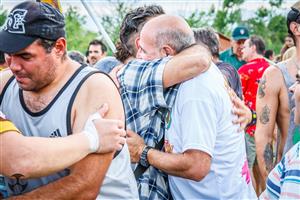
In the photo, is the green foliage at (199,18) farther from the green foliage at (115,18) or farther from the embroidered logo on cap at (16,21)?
the embroidered logo on cap at (16,21)

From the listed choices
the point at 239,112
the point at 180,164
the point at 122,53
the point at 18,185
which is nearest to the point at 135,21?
the point at 122,53

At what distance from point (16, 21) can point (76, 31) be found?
21482 millimetres

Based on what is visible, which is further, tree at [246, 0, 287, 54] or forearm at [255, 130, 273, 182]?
tree at [246, 0, 287, 54]

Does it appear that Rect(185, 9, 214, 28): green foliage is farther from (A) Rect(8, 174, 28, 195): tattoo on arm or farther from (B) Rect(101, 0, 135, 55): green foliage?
(A) Rect(8, 174, 28, 195): tattoo on arm

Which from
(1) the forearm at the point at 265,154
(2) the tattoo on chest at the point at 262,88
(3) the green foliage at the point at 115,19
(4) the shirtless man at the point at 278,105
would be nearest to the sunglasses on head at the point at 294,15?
(4) the shirtless man at the point at 278,105

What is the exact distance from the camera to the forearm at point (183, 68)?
10.7 ft

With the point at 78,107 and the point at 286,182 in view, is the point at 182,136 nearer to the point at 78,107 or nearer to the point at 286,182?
the point at 78,107

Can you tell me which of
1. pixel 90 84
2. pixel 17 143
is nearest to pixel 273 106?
pixel 90 84

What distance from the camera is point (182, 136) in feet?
10.8

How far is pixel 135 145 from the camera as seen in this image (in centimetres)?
334

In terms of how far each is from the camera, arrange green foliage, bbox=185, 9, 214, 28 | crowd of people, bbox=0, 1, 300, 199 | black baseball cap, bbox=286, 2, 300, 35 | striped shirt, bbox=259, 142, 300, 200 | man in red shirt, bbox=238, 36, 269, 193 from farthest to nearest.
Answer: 1. green foliage, bbox=185, 9, 214, 28
2. man in red shirt, bbox=238, 36, 269, 193
3. black baseball cap, bbox=286, 2, 300, 35
4. crowd of people, bbox=0, 1, 300, 199
5. striped shirt, bbox=259, 142, 300, 200

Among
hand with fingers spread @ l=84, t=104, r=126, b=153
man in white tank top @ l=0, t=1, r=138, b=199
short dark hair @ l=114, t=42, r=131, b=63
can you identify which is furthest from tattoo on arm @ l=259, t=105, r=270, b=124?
hand with fingers spread @ l=84, t=104, r=126, b=153

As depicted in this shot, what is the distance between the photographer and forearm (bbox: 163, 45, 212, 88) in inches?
128

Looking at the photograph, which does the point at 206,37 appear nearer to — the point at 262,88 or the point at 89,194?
the point at 262,88
